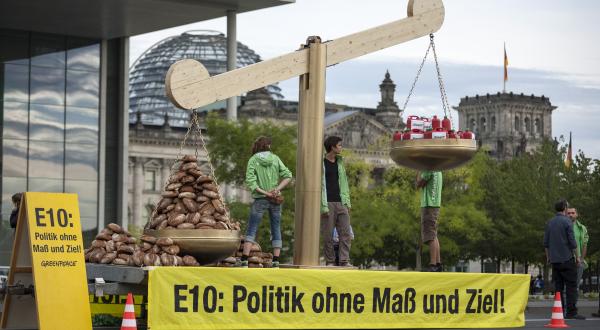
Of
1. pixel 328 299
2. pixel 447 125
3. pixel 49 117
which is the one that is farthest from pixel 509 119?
pixel 328 299

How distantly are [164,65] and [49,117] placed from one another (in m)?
92.7

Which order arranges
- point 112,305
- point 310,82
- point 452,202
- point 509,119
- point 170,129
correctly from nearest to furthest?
point 310,82, point 112,305, point 452,202, point 170,129, point 509,119

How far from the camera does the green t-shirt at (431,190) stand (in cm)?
1738

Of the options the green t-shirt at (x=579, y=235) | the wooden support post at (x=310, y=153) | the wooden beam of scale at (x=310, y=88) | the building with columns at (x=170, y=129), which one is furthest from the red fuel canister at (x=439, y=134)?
the building with columns at (x=170, y=129)

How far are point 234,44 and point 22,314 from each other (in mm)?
29478

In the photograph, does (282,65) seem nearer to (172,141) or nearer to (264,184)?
(264,184)

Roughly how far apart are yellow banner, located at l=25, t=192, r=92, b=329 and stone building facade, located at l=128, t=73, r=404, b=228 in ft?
353

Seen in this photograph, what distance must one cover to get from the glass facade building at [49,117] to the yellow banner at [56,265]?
98.9 feet

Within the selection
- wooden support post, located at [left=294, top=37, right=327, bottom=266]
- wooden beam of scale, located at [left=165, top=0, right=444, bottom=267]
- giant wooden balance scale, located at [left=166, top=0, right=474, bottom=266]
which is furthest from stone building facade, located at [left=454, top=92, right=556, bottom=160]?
wooden support post, located at [left=294, top=37, right=327, bottom=266]

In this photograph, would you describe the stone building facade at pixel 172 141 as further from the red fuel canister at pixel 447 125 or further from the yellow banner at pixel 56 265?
the yellow banner at pixel 56 265

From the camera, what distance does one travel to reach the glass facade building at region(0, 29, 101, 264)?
43.3 metres

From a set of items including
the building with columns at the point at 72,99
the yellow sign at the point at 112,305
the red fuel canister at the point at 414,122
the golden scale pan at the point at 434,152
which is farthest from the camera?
the building with columns at the point at 72,99

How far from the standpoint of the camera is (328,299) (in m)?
13.7

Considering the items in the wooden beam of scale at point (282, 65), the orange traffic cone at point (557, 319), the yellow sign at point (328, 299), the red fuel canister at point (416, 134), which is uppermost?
the wooden beam of scale at point (282, 65)
